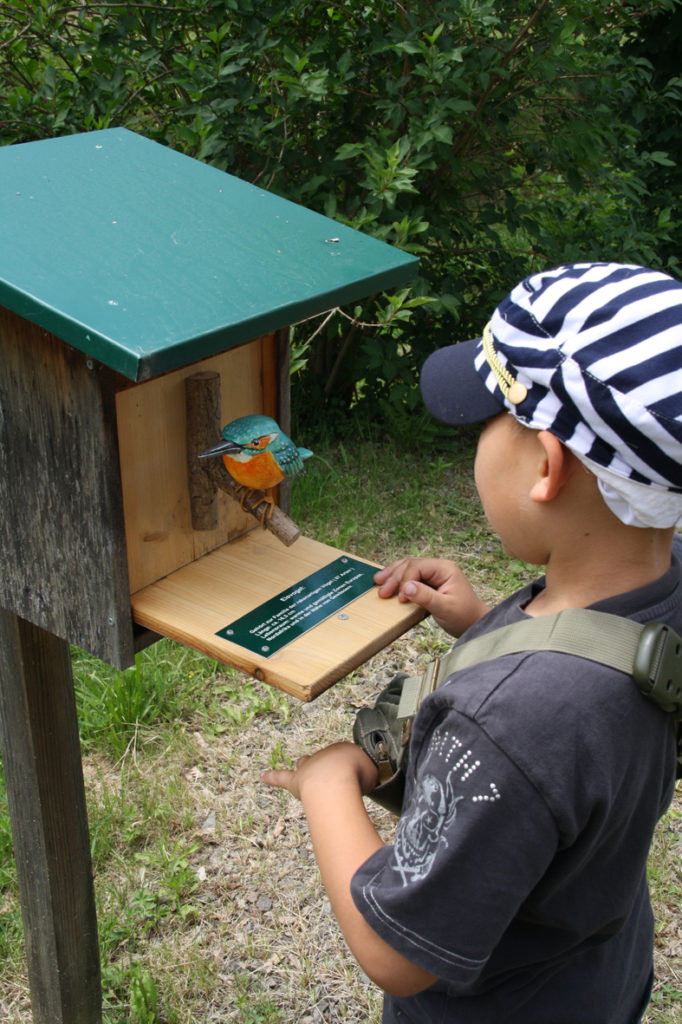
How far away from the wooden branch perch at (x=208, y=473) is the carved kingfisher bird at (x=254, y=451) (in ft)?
0.12

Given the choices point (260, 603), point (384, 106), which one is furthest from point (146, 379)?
point (384, 106)

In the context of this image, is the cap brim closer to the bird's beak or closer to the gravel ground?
the bird's beak

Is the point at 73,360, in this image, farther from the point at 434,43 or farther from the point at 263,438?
the point at 434,43

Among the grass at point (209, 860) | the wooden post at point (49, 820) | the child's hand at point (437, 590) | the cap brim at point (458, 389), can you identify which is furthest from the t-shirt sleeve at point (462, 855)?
the grass at point (209, 860)

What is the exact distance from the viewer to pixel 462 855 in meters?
0.96

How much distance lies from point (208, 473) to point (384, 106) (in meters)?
2.42

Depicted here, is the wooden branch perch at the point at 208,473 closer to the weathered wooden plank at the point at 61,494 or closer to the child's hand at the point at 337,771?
the weathered wooden plank at the point at 61,494

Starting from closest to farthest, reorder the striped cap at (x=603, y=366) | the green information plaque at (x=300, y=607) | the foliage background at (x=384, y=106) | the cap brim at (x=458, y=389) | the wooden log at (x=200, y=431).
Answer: the striped cap at (x=603, y=366), the cap brim at (x=458, y=389), the green information plaque at (x=300, y=607), the wooden log at (x=200, y=431), the foliage background at (x=384, y=106)

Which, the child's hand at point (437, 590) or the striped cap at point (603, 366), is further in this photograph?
the child's hand at point (437, 590)

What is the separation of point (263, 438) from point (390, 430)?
126 inches

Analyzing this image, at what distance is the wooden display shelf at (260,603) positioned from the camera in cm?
134

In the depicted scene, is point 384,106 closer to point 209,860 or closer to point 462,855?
point 209,860

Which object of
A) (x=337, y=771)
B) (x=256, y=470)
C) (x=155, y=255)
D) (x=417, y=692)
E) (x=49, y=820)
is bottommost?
(x=49, y=820)

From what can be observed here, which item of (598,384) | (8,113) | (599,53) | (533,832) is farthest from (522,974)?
(599,53)
